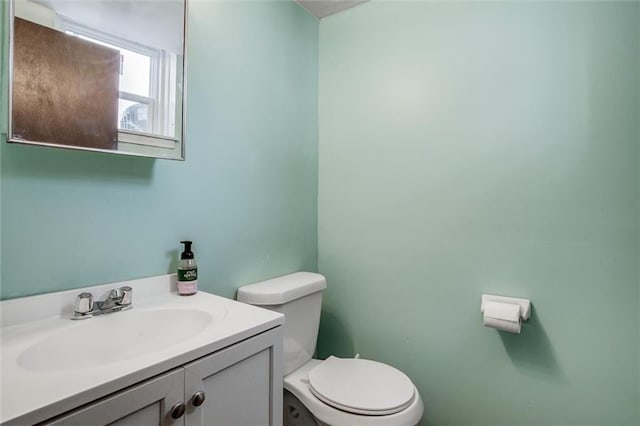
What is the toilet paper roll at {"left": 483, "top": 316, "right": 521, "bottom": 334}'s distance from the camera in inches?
46.8

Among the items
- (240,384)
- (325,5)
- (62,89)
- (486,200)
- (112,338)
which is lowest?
(240,384)

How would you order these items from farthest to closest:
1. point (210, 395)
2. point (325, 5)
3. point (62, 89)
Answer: point (325, 5) → point (62, 89) → point (210, 395)

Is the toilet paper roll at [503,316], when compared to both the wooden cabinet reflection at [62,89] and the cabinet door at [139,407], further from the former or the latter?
the wooden cabinet reflection at [62,89]

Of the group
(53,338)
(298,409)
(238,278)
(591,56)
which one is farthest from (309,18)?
(298,409)

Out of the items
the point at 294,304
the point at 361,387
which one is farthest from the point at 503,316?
the point at 294,304

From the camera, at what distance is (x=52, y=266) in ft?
2.87

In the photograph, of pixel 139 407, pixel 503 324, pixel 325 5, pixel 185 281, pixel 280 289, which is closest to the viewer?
pixel 139 407

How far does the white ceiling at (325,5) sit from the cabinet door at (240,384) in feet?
5.30

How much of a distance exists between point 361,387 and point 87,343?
93 centimetres

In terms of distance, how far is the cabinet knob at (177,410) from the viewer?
68 cm

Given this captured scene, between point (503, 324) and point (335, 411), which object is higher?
point (503, 324)

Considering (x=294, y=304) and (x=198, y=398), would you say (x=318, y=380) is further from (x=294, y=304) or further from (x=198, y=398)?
(x=198, y=398)

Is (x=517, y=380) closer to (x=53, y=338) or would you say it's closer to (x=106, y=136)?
(x=53, y=338)

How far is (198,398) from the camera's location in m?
0.72
